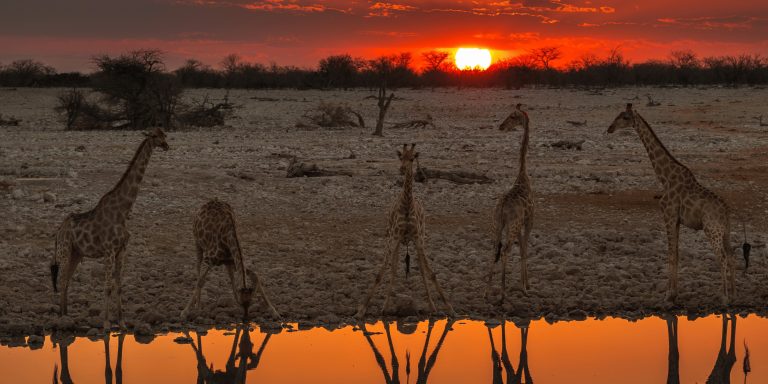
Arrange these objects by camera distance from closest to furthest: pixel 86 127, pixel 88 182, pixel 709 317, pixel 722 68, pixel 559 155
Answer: pixel 709 317
pixel 88 182
pixel 559 155
pixel 86 127
pixel 722 68

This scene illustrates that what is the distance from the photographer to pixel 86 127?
2912cm

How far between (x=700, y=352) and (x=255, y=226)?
6.53 m

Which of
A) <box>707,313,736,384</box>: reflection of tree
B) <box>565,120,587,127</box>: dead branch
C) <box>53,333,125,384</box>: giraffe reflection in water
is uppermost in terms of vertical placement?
<box>565,120,587,127</box>: dead branch

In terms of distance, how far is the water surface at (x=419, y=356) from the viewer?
312 inches

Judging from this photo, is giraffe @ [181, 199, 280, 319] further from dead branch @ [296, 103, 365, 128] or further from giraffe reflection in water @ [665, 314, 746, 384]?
dead branch @ [296, 103, 365, 128]

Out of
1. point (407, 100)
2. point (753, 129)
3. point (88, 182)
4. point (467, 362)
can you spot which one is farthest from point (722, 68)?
point (467, 362)

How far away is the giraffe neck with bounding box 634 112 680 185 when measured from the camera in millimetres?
10164

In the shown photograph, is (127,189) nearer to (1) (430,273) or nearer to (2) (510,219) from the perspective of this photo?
(1) (430,273)

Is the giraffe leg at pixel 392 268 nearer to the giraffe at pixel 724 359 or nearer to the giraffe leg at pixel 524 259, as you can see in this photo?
the giraffe leg at pixel 524 259

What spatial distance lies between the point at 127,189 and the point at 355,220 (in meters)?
5.31

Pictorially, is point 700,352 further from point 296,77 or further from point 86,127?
point 296,77

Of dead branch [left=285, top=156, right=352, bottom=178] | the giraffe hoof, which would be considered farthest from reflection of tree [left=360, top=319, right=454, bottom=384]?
dead branch [left=285, top=156, right=352, bottom=178]

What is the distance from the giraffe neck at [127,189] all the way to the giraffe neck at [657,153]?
16.6 feet

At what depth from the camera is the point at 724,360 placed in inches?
338
